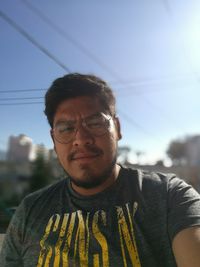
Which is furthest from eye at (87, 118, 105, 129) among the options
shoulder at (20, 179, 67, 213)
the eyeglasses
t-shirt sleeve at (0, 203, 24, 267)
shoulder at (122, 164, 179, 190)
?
t-shirt sleeve at (0, 203, 24, 267)

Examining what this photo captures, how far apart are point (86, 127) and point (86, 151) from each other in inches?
4.8

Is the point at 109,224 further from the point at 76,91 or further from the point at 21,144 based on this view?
the point at 21,144

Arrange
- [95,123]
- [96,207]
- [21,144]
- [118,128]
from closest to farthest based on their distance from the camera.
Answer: [96,207] → [95,123] → [118,128] → [21,144]

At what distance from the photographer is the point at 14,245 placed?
148 cm

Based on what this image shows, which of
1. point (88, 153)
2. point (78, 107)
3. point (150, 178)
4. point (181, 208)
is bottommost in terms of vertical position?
point (181, 208)

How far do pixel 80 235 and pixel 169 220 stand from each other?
0.36 metres

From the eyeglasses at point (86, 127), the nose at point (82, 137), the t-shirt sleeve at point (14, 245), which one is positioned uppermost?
the eyeglasses at point (86, 127)

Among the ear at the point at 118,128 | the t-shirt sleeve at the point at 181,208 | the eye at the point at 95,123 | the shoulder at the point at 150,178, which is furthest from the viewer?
the ear at the point at 118,128

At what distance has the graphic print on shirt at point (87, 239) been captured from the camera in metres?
1.20

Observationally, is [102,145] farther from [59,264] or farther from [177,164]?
[177,164]

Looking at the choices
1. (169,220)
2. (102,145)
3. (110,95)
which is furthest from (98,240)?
(110,95)

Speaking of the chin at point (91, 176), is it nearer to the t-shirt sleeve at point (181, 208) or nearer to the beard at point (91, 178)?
the beard at point (91, 178)

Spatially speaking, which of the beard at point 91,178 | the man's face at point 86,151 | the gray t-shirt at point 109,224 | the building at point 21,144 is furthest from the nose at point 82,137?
the building at point 21,144

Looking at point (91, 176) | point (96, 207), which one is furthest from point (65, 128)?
point (96, 207)
